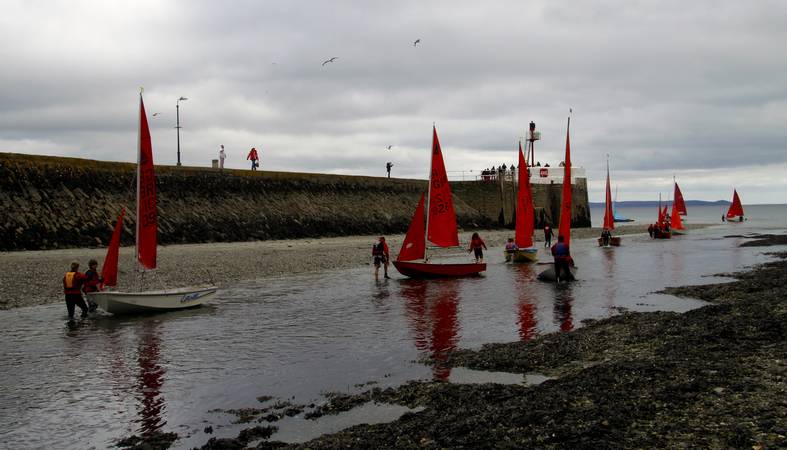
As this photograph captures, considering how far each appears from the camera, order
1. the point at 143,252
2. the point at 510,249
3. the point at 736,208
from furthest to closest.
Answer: the point at 736,208 → the point at 510,249 → the point at 143,252

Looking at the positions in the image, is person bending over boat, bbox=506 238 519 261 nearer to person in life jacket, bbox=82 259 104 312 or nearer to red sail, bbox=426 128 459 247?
red sail, bbox=426 128 459 247

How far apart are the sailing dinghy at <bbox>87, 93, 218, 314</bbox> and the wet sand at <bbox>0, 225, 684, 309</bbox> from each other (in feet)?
2.37

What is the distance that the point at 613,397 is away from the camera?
31.3 feet

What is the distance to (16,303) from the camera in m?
21.4

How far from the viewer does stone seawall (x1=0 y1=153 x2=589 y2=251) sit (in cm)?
3638

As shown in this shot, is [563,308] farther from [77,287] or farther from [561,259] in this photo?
[77,287]

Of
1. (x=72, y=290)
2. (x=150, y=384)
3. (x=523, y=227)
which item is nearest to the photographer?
(x=150, y=384)

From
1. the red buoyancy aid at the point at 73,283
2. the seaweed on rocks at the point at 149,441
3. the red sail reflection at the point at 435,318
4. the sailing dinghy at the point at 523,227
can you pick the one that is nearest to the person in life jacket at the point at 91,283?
the red buoyancy aid at the point at 73,283

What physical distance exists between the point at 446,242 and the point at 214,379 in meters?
18.0

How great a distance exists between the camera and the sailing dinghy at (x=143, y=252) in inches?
770

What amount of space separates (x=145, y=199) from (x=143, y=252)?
1.73 m

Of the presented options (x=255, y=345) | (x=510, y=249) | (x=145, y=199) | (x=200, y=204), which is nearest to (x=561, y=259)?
(x=510, y=249)

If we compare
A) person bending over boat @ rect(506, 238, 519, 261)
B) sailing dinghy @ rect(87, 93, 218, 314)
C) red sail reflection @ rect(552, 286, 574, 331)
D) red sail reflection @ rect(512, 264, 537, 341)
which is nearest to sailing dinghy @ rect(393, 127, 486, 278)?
red sail reflection @ rect(512, 264, 537, 341)

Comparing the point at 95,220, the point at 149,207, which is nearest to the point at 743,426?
the point at 149,207
